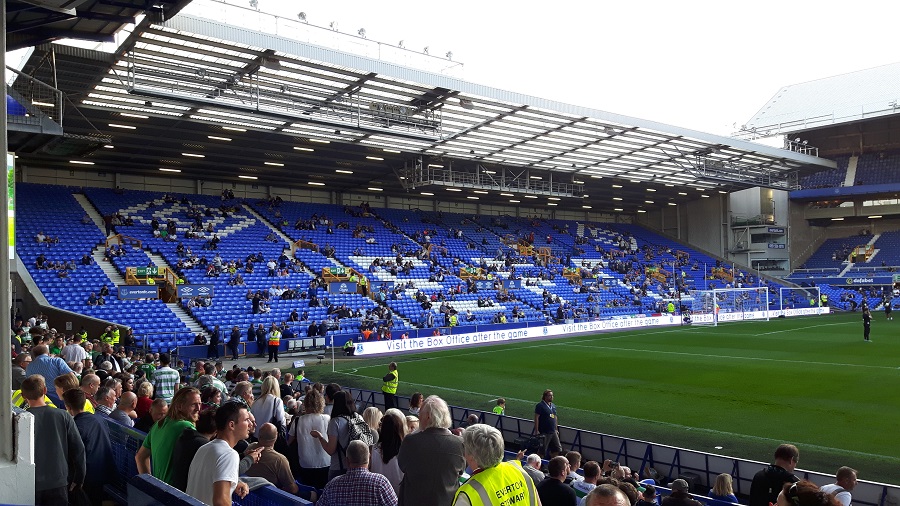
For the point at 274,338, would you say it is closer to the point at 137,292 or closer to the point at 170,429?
the point at 137,292

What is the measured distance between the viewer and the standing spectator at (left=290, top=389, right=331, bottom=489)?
289 inches

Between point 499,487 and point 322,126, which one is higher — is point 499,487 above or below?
below

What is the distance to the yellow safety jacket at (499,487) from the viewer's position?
12.7 feet

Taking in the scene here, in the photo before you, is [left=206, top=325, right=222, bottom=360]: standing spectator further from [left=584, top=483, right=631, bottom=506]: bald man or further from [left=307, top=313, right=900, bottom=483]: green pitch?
[left=584, top=483, right=631, bottom=506]: bald man

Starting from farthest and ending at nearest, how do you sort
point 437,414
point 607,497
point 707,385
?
point 707,385 → point 437,414 → point 607,497

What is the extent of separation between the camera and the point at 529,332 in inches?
1452

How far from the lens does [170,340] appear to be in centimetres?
2762

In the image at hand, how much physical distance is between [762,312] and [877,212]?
22.0 m

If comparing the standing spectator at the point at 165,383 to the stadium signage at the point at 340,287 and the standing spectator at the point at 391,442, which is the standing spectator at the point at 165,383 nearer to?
the standing spectator at the point at 391,442

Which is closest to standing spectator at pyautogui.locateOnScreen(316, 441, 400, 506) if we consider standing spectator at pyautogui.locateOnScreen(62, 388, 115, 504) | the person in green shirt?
the person in green shirt

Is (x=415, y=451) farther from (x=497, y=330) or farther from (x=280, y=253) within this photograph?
(x=280, y=253)

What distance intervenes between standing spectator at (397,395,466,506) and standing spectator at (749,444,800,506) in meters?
4.05

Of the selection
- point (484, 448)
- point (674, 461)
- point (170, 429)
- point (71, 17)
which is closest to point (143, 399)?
point (170, 429)

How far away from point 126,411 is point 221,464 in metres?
3.99
